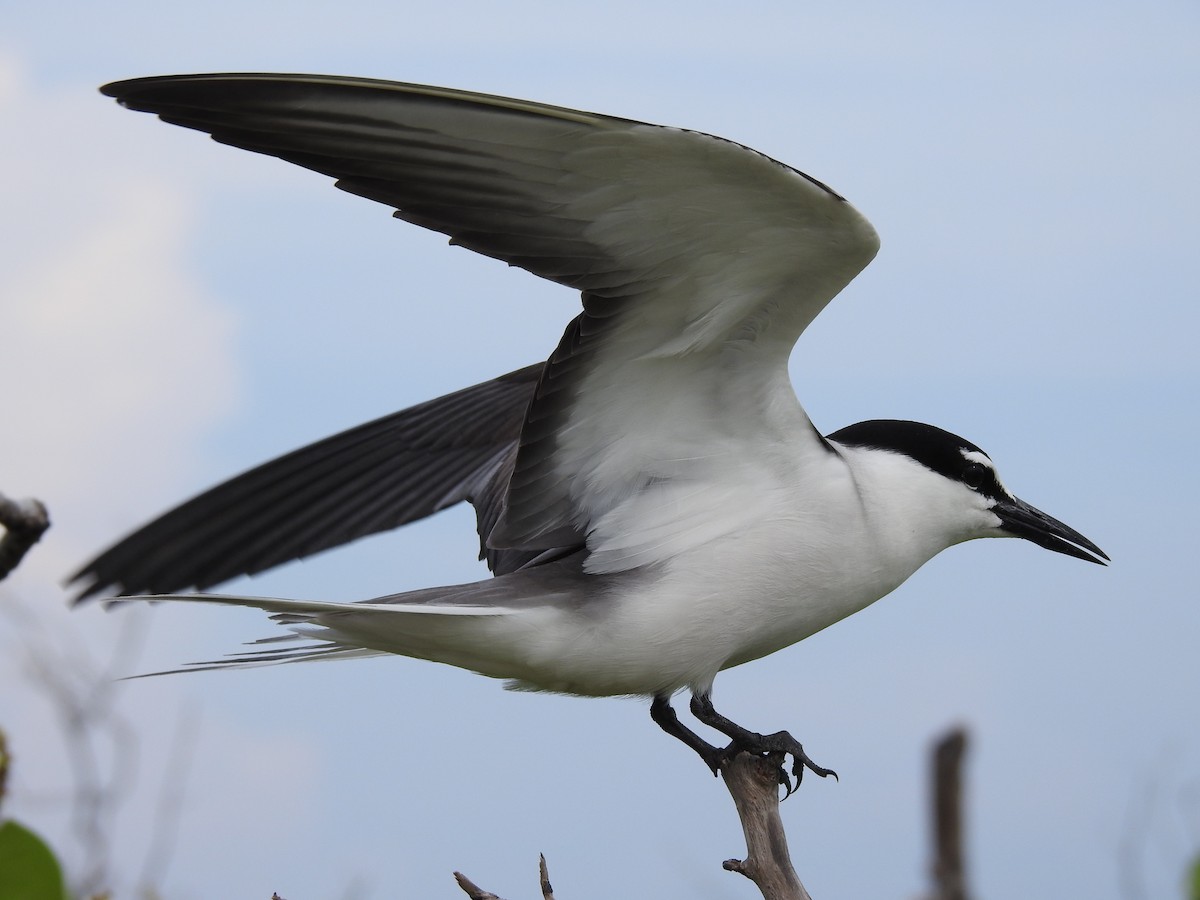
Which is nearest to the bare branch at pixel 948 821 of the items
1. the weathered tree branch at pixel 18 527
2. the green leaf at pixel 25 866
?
the green leaf at pixel 25 866

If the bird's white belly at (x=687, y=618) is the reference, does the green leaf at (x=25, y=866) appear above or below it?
below

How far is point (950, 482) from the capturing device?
3436 mm

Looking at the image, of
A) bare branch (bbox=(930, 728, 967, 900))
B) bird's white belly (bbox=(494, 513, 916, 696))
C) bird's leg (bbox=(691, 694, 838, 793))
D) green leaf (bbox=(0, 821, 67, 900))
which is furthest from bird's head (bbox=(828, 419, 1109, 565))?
bare branch (bbox=(930, 728, 967, 900))

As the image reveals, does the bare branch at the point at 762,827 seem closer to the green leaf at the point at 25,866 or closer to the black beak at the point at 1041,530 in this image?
the black beak at the point at 1041,530

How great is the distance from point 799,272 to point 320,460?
1.78m

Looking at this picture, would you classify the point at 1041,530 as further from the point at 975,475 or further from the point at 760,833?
the point at 760,833

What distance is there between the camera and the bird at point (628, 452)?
2.38m

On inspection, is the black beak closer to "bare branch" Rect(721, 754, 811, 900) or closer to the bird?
the bird

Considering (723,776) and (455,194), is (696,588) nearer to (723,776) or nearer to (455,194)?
(723,776)

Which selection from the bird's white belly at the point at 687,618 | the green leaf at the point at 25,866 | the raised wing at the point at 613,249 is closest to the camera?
the green leaf at the point at 25,866

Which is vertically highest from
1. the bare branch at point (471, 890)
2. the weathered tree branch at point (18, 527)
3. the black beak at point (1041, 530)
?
the black beak at point (1041, 530)

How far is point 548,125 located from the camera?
2346 mm

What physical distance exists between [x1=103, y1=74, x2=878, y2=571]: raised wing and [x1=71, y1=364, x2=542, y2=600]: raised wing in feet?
1.86

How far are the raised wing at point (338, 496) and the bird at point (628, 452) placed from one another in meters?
0.01
